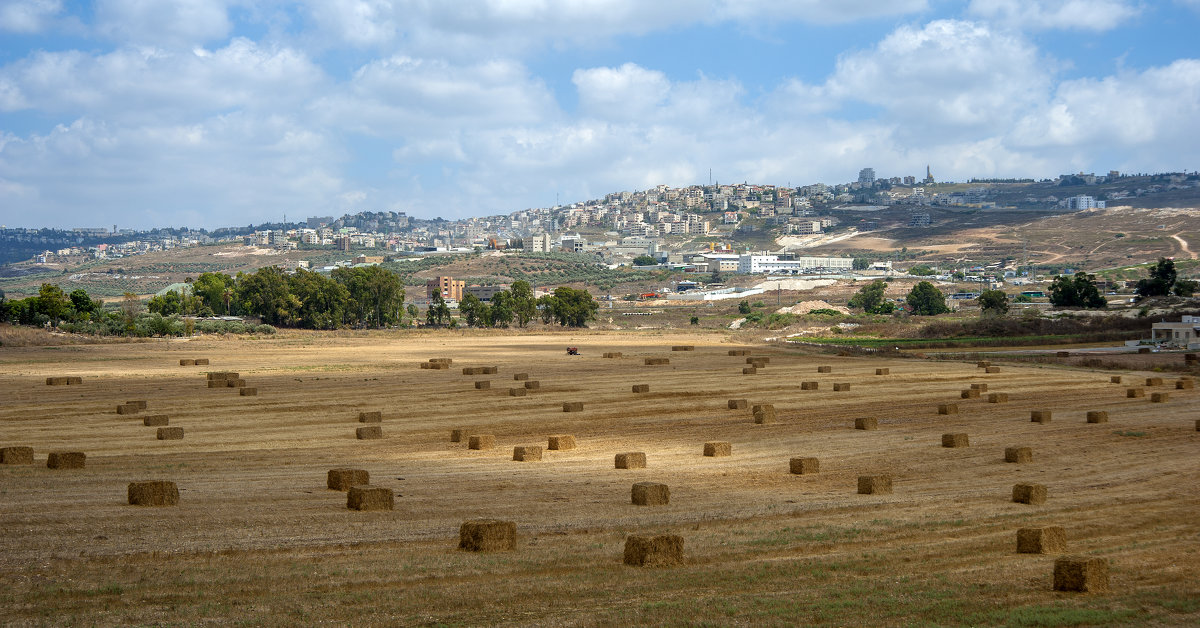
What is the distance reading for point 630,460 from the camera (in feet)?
82.5

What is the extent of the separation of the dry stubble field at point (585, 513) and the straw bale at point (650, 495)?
0.29 meters

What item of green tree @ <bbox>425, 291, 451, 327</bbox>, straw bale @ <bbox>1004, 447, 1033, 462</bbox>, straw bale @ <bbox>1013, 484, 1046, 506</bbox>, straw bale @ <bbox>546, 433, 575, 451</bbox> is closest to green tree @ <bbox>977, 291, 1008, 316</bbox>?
Result: green tree @ <bbox>425, 291, 451, 327</bbox>

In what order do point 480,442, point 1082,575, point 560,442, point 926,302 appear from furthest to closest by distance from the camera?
1. point 926,302
2. point 560,442
3. point 480,442
4. point 1082,575

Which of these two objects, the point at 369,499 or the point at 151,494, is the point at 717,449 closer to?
the point at 369,499

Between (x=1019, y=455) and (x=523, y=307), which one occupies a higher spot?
(x=523, y=307)

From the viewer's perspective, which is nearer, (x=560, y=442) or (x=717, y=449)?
(x=717, y=449)

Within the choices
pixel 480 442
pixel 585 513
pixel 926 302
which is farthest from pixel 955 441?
pixel 926 302

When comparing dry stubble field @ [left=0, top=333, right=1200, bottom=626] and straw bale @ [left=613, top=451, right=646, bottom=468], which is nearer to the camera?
dry stubble field @ [left=0, top=333, right=1200, bottom=626]

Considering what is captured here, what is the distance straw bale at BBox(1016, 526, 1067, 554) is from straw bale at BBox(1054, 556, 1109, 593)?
1.98 metres

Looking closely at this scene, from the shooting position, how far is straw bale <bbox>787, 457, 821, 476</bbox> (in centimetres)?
2480

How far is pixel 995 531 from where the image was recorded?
18.5 metres

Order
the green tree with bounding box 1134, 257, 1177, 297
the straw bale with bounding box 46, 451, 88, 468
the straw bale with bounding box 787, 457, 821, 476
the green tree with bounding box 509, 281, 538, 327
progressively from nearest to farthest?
the straw bale with bounding box 46, 451, 88, 468 < the straw bale with bounding box 787, 457, 821, 476 < the green tree with bounding box 1134, 257, 1177, 297 < the green tree with bounding box 509, 281, 538, 327

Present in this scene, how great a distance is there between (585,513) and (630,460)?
5.89 metres

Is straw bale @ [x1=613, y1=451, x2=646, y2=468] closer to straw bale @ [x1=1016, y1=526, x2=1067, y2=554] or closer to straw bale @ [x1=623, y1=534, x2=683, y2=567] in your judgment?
straw bale @ [x1=623, y1=534, x2=683, y2=567]
